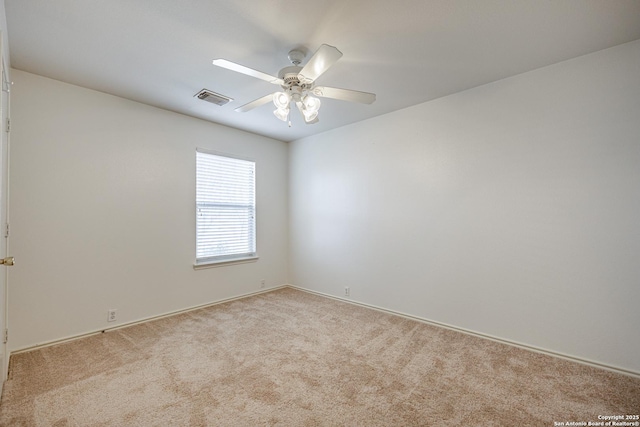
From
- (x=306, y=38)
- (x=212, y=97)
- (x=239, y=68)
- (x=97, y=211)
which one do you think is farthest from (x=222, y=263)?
(x=306, y=38)

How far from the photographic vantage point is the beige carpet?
1.70 m

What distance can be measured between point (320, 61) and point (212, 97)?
171 centimetres

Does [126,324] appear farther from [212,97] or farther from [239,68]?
[239,68]

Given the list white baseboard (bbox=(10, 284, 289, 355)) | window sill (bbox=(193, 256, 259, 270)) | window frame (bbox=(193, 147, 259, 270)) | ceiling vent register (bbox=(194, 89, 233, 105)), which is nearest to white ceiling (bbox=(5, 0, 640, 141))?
ceiling vent register (bbox=(194, 89, 233, 105))

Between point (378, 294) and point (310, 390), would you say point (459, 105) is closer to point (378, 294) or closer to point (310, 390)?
point (378, 294)

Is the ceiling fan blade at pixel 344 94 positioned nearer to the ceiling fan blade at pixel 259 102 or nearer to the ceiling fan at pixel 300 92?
the ceiling fan at pixel 300 92

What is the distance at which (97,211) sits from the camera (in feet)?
9.43

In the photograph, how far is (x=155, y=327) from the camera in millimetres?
3023

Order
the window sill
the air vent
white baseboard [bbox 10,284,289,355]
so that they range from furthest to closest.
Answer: the window sill
the air vent
white baseboard [bbox 10,284,289,355]

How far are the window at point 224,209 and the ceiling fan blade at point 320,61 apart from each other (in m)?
2.36

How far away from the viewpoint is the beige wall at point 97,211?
2.50 m

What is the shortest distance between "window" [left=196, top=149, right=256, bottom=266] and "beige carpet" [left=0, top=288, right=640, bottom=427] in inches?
49.2

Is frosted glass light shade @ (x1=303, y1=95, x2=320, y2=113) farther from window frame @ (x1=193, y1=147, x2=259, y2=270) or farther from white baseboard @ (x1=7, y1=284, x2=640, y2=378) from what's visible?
white baseboard @ (x1=7, y1=284, x2=640, y2=378)

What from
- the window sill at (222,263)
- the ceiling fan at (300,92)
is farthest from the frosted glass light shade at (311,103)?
the window sill at (222,263)
